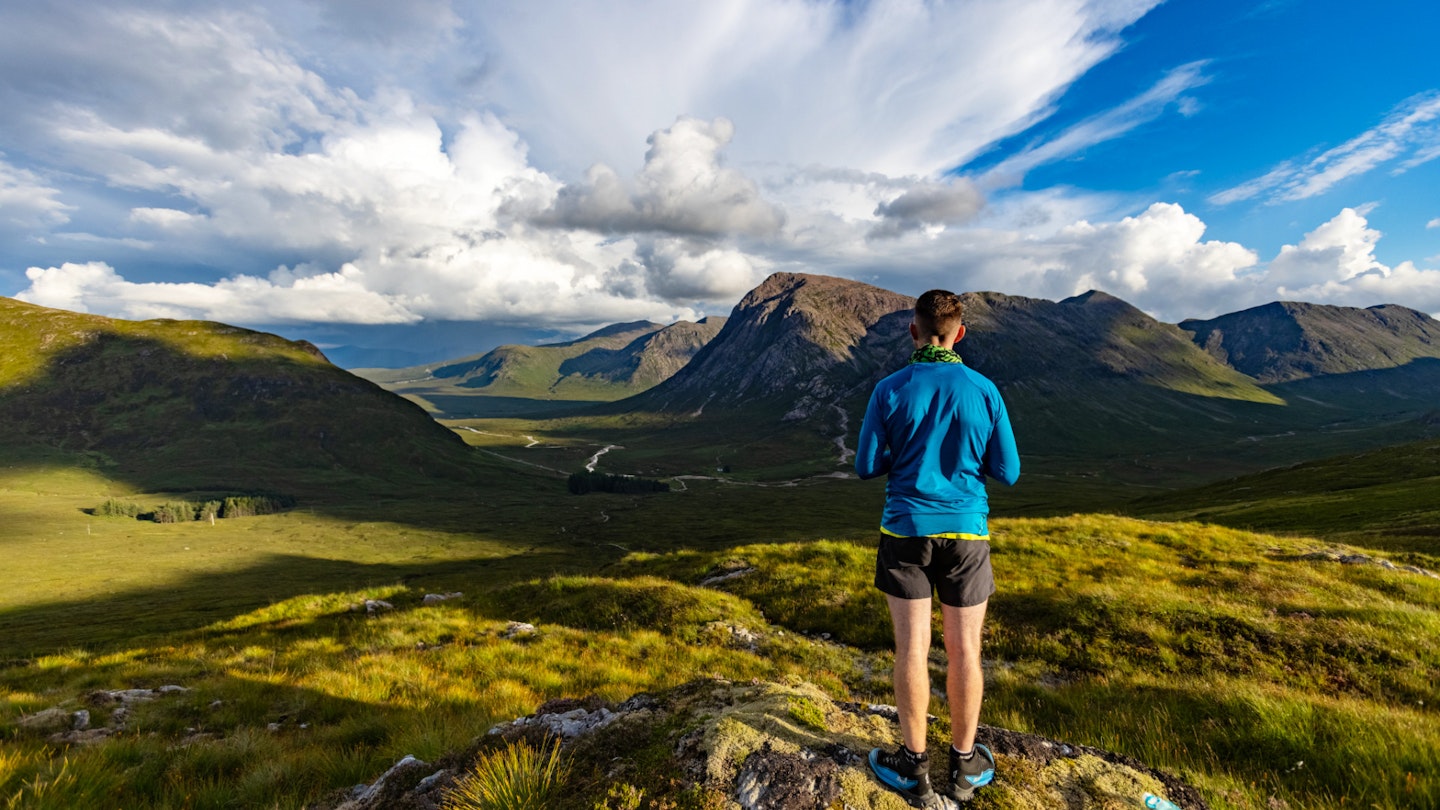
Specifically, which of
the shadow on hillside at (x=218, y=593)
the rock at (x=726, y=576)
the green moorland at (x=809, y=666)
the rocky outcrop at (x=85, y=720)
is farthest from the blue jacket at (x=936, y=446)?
the shadow on hillside at (x=218, y=593)

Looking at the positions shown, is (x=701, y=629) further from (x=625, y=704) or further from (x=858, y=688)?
(x=625, y=704)

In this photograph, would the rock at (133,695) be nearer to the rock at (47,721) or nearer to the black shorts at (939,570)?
the rock at (47,721)

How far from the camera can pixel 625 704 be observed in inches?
262

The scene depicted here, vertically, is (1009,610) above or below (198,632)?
above

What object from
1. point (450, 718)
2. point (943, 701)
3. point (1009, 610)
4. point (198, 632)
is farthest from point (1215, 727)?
point (198, 632)

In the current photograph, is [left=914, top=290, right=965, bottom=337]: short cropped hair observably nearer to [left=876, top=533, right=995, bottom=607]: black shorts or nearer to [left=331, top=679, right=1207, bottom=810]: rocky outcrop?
[left=876, top=533, right=995, bottom=607]: black shorts

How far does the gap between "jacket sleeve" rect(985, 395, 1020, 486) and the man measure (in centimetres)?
1

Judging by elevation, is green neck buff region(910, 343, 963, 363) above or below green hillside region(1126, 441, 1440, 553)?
above

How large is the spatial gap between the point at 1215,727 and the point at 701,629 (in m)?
9.80

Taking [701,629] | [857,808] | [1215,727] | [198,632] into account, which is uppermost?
[857,808]

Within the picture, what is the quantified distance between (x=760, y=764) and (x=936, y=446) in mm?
3253

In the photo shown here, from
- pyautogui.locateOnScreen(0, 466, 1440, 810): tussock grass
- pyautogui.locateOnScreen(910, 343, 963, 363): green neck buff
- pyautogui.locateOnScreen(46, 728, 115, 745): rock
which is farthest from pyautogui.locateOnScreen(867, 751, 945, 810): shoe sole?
pyautogui.locateOnScreen(46, 728, 115, 745): rock

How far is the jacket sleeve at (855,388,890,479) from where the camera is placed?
583 cm

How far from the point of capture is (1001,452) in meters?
5.87
